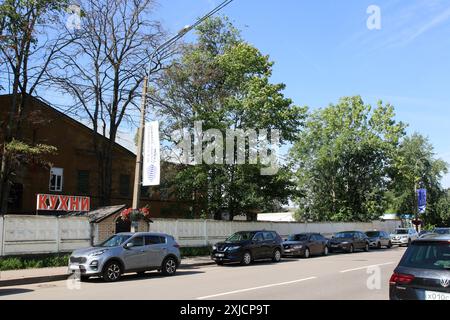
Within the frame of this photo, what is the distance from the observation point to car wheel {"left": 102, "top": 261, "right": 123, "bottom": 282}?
1578cm

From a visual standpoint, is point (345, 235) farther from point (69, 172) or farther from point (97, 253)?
point (97, 253)

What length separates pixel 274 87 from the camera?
1177 inches

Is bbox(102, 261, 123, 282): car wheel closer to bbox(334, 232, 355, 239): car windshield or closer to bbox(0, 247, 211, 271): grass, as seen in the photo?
bbox(0, 247, 211, 271): grass

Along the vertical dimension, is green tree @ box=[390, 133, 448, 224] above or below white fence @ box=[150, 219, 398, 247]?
above

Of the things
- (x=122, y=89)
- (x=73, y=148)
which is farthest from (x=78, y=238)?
(x=73, y=148)

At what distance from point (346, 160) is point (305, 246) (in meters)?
22.3

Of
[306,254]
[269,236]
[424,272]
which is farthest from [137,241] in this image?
[306,254]

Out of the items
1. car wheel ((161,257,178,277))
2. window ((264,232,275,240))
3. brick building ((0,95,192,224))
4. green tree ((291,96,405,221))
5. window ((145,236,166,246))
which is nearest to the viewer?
window ((145,236,166,246))

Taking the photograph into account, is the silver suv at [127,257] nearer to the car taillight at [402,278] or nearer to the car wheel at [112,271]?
the car wheel at [112,271]

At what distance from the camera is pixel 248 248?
75.5 ft

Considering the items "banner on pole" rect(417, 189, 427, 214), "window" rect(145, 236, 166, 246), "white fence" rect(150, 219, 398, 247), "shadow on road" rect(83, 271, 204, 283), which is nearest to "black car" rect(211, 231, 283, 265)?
"shadow on road" rect(83, 271, 204, 283)

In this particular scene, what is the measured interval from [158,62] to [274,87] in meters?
7.74

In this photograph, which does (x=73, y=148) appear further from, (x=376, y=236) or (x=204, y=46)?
(x=376, y=236)

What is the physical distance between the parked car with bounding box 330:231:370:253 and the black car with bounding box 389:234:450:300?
85.1 feet
